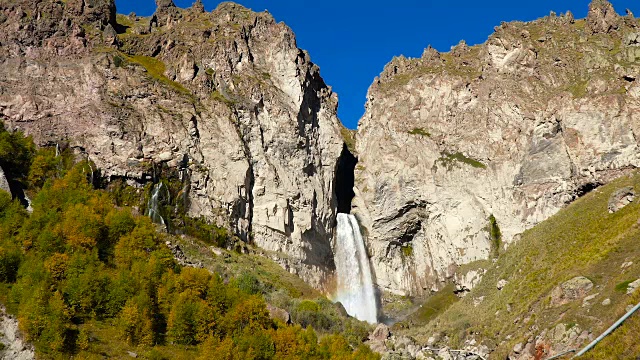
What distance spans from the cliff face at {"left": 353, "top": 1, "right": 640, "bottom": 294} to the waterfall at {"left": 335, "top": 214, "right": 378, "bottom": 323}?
93.7 inches

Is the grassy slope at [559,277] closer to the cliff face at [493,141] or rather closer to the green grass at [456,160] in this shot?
the cliff face at [493,141]

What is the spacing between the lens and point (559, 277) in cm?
5853

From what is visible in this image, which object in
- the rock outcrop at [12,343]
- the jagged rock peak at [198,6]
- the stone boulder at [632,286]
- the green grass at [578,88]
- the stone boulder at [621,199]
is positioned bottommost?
the rock outcrop at [12,343]

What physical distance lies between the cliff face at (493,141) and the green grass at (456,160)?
264mm

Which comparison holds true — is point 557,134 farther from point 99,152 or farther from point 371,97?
point 99,152

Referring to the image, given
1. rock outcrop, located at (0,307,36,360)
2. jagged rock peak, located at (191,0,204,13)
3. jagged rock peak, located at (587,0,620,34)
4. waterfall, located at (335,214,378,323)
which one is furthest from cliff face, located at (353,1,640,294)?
rock outcrop, located at (0,307,36,360)

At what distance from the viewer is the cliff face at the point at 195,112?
91.1 metres

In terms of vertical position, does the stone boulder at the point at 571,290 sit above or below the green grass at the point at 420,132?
below

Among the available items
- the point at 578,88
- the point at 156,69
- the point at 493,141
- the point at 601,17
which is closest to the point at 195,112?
the point at 156,69

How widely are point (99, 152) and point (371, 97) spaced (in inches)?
2173

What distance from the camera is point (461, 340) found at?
64.8 metres

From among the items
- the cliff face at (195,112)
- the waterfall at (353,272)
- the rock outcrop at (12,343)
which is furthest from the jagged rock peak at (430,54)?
the rock outcrop at (12,343)

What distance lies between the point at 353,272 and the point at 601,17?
63087 mm

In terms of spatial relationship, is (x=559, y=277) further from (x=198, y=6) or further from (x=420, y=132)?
(x=198, y=6)
